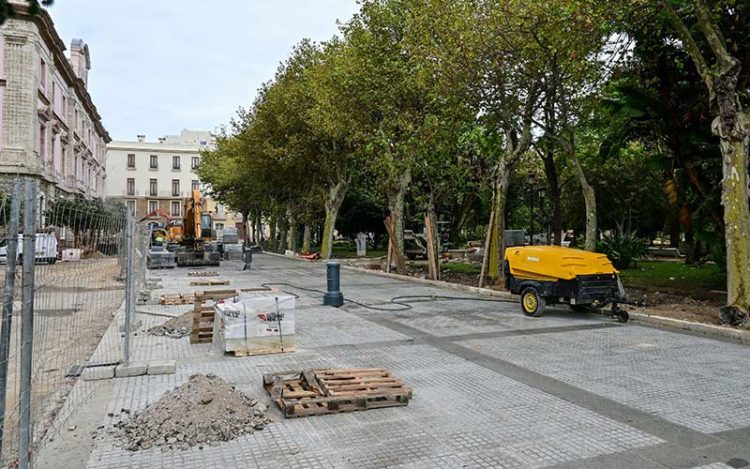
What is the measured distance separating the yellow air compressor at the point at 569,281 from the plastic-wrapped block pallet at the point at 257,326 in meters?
5.90

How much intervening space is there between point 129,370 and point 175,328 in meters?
3.14

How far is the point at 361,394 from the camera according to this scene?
566 centimetres

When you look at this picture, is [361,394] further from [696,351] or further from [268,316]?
[696,351]

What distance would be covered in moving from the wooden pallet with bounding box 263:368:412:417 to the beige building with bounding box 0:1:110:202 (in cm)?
2522

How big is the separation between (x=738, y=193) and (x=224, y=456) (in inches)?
406

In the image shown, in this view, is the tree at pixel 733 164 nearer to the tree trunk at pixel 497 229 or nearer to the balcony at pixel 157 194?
the tree trunk at pixel 497 229

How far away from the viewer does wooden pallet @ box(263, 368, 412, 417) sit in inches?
214

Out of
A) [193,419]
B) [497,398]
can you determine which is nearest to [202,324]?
[193,419]

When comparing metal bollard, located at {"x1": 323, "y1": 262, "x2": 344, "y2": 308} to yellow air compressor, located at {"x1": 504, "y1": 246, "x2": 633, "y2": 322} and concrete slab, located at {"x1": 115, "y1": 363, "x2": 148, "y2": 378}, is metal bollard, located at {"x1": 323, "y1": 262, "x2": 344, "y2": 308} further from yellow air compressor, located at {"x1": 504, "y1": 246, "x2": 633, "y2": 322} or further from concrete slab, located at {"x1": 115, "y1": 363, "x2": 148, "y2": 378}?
concrete slab, located at {"x1": 115, "y1": 363, "x2": 148, "y2": 378}

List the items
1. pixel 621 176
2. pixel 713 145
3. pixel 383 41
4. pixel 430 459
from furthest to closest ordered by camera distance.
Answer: pixel 621 176
pixel 383 41
pixel 713 145
pixel 430 459

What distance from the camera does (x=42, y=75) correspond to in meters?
35.6

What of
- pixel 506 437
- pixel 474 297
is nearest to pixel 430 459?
pixel 506 437

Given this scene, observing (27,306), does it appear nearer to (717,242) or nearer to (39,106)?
(717,242)

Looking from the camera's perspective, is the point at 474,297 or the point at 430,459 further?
the point at 474,297
